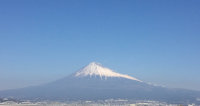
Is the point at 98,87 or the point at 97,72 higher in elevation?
the point at 97,72

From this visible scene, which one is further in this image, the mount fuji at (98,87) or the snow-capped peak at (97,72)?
the snow-capped peak at (97,72)

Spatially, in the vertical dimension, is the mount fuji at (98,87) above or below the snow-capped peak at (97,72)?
below

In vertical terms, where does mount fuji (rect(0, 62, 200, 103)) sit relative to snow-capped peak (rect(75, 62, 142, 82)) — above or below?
below

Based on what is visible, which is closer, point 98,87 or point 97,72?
point 98,87

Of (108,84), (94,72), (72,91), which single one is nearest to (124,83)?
(108,84)

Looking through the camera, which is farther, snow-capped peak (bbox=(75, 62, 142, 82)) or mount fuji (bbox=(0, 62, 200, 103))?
snow-capped peak (bbox=(75, 62, 142, 82))

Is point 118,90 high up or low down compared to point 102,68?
down

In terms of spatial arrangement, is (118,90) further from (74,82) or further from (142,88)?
(74,82)

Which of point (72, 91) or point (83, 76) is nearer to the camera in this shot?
point (72, 91)
